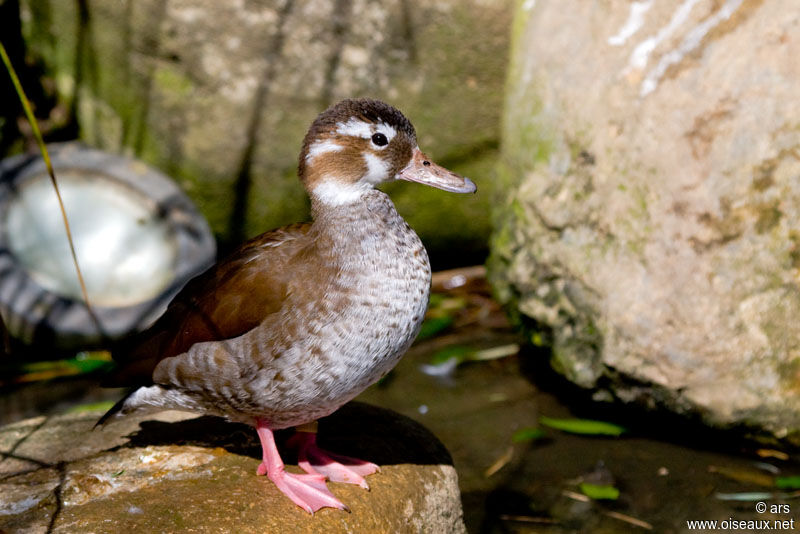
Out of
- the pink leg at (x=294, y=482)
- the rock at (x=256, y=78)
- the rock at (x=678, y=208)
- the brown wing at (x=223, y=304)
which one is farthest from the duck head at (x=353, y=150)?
the rock at (x=256, y=78)

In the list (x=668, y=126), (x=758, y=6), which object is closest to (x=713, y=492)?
(x=668, y=126)

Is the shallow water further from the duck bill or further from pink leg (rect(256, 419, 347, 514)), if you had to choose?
the duck bill

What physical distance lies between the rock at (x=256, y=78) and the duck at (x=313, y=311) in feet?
6.91

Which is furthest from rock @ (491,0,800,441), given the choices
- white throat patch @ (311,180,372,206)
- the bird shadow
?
white throat patch @ (311,180,372,206)

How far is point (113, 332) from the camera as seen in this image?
4.61 m

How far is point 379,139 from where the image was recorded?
271 centimetres

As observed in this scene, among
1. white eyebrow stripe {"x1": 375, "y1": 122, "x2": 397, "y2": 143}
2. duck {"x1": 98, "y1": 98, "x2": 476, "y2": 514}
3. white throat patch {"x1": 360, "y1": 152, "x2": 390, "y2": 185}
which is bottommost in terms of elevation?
duck {"x1": 98, "y1": 98, "x2": 476, "y2": 514}

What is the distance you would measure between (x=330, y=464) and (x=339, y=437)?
290 millimetres

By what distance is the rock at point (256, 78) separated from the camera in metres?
4.68

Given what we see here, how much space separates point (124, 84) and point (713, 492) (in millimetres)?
3759

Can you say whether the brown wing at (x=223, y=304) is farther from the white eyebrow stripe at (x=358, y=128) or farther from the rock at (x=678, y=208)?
the rock at (x=678, y=208)

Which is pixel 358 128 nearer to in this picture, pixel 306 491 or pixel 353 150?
pixel 353 150

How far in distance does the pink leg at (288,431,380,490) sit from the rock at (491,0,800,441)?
140cm

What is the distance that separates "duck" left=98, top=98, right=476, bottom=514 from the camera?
2.56m
